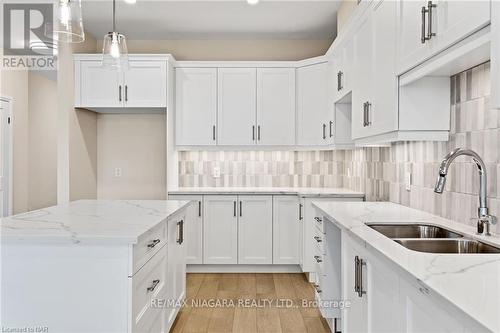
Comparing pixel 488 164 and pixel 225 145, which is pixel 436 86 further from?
pixel 225 145

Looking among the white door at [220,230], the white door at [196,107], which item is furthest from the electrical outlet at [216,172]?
the white door at [220,230]

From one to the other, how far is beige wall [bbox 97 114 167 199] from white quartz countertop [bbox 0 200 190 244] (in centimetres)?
215

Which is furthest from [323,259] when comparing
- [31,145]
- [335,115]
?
[31,145]

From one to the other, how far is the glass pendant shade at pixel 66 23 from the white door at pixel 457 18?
1.85m

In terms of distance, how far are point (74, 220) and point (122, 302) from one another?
24.1 inches

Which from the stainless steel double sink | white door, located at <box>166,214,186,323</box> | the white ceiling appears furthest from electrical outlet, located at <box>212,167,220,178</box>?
the stainless steel double sink

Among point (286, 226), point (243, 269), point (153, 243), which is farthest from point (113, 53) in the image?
point (243, 269)

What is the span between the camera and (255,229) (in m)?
4.40

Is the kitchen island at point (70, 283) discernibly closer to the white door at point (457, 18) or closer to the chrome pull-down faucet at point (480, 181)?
the chrome pull-down faucet at point (480, 181)

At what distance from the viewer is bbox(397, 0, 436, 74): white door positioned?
6.36ft

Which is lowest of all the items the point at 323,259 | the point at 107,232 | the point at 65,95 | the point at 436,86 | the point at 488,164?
the point at 323,259

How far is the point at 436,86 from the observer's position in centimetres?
229

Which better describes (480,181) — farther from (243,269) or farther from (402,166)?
(243,269)

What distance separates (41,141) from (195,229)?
3.17 meters
